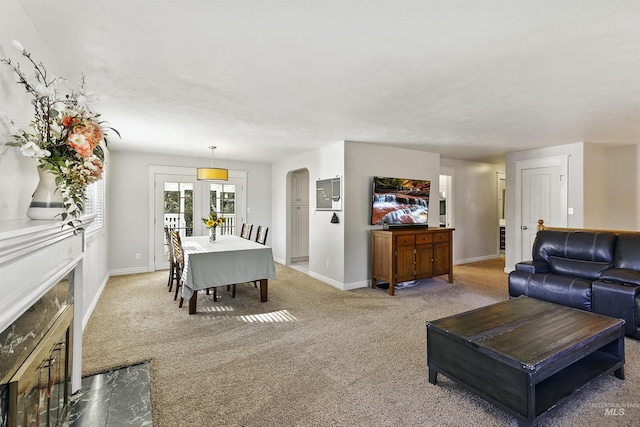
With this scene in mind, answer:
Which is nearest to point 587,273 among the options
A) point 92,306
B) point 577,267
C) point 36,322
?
point 577,267

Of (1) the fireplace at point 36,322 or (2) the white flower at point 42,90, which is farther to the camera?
(2) the white flower at point 42,90

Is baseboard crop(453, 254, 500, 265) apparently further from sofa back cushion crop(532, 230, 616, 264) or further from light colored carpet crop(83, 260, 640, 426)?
sofa back cushion crop(532, 230, 616, 264)

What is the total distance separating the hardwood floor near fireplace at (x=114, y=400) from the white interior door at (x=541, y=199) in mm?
6402

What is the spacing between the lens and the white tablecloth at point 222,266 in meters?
3.61

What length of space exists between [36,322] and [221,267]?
8.10 feet

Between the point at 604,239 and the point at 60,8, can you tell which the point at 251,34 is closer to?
the point at 60,8

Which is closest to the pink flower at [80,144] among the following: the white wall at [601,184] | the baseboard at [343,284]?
the baseboard at [343,284]

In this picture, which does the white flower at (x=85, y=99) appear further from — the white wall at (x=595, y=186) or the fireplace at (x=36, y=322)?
the white wall at (x=595, y=186)

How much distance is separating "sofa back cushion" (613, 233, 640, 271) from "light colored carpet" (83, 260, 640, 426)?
0.95 meters

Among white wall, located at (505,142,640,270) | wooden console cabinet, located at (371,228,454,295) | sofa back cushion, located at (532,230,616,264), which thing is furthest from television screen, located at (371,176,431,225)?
white wall, located at (505,142,640,270)

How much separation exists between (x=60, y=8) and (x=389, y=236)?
4078mm

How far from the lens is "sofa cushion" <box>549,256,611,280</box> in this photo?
3500 millimetres

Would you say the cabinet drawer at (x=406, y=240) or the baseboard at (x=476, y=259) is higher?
the cabinet drawer at (x=406, y=240)

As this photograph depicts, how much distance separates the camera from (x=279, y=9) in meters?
1.64
